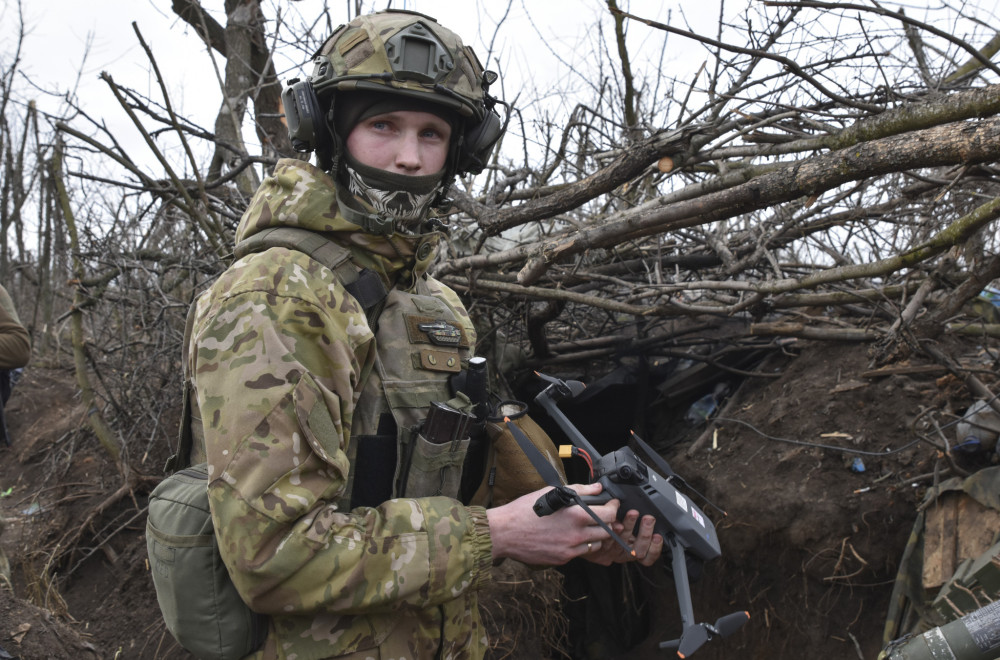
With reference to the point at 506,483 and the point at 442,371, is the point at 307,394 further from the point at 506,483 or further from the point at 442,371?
the point at 506,483

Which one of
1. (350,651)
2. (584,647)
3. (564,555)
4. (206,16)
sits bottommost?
(584,647)

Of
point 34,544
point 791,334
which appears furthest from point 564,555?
point 34,544

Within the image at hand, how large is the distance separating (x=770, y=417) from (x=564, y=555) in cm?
296

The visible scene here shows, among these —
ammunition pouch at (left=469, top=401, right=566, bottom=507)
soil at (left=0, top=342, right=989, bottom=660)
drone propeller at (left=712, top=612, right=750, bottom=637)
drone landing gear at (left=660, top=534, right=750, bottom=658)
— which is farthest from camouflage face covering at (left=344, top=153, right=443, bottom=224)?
soil at (left=0, top=342, right=989, bottom=660)

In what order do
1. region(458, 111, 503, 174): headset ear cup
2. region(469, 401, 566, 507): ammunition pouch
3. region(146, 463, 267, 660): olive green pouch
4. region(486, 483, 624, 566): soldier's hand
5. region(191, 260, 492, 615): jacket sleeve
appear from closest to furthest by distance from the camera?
region(191, 260, 492, 615): jacket sleeve → region(146, 463, 267, 660): olive green pouch → region(486, 483, 624, 566): soldier's hand → region(469, 401, 566, 507): ammunition pouch → region(458, 111, 503, 174): headset ear cup

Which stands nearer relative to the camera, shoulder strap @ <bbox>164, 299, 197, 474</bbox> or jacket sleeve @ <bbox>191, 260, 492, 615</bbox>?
jacket sleeve @ <bbox>191, 260, 492, 615</bbox>

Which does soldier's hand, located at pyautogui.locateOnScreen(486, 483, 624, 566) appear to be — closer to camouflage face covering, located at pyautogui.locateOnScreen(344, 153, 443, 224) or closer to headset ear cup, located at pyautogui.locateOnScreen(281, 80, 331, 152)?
camouflage face covering, located at pyautogui.locateOnScreen(344, 153, 443, 224)

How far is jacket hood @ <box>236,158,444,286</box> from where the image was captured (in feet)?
4.97

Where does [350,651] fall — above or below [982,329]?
below

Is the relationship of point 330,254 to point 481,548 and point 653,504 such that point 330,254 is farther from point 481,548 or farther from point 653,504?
point 653,504

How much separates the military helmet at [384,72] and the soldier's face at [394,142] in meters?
0.05

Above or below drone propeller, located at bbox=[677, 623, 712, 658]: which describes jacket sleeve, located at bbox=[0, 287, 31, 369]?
above

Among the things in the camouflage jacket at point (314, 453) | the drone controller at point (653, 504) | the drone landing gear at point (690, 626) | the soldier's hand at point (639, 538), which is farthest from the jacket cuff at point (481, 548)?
the drone landing gear at point (690, 626)

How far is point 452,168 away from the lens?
6.24 ft
